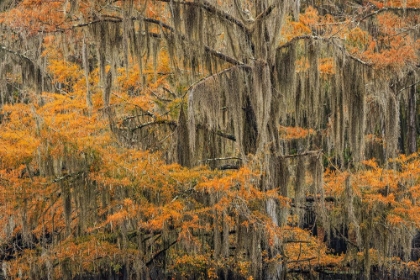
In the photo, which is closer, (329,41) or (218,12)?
(218,12)

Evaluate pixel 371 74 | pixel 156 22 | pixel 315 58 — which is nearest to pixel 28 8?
pixel 156 22

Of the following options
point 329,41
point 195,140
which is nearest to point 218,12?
point 329,41

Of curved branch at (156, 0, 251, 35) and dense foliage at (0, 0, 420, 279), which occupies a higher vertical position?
curved branch at (156, 0, 251, 35)

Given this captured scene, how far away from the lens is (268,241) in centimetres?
1098

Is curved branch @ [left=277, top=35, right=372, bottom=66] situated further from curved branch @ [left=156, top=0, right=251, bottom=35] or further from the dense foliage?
curved branch @ [left=156, top=0, right=251, bottom=35]

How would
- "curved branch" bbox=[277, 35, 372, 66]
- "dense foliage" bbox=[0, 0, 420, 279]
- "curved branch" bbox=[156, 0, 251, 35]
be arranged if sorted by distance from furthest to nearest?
"curved branch" bbox=[277, 35, 372, 66] → "dense foliage" bbox=[0, 0, 420, 279] → "curved branch" bbox=[156, 0, 251, 35]

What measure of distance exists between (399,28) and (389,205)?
4.32 m

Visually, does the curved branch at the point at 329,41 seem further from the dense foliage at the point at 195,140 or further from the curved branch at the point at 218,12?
the curved branch at the point at 218,12

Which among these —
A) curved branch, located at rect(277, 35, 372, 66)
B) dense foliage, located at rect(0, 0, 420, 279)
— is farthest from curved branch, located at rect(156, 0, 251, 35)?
curved branch, located at rect(277, 35, 372, 66)

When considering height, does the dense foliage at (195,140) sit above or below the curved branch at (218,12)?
below

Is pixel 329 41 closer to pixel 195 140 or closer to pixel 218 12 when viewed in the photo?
pixel 218 12

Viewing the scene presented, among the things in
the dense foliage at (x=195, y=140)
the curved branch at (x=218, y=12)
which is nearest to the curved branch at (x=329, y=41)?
the dense foliage at (x=195, y=140)

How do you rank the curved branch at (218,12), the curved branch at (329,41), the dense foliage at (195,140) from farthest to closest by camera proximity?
the curved branch at (329,41) → the dense foliage at (195,140) → the curved branch at (218,12)

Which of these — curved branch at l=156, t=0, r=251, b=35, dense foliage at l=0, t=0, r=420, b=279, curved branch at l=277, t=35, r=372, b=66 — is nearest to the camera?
curved branch at l=156, t=0, r=251, b=35
